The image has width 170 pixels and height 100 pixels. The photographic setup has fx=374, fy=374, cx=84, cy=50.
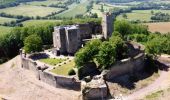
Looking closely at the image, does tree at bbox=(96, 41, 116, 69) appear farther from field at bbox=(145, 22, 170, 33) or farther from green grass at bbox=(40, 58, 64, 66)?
field at bbox=(145, 22, 170, 33)

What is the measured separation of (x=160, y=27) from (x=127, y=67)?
200 ft

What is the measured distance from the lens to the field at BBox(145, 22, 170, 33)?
124188mm

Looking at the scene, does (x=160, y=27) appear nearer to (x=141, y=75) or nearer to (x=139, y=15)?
(x=139, y=15)

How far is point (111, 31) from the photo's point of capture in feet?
287

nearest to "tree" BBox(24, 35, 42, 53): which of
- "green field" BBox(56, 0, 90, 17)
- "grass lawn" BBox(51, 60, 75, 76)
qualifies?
"grass lawn" BBox(51, 60, 75, 76)

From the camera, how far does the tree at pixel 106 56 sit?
68.4 m

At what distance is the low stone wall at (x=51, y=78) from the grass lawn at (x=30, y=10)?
251ft

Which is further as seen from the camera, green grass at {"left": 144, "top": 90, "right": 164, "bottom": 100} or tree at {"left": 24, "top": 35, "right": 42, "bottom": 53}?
tree at {"left": 24, "top": 35, "right": 42, "bottom": 53}

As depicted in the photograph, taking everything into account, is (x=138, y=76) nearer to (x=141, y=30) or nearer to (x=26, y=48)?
(x=26, y=48)

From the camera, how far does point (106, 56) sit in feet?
226

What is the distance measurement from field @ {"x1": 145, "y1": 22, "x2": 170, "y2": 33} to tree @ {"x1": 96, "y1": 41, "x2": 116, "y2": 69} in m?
57.0

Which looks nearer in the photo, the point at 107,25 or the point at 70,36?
the point at 70,36

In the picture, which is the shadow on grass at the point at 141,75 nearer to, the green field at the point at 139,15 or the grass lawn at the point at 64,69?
the grass lawn at the point at 64,69

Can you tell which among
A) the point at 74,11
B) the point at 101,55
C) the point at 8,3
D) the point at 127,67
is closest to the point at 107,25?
the point at 127,67
